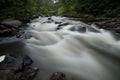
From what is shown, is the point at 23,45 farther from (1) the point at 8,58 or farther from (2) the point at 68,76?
(2) the point at 68,76

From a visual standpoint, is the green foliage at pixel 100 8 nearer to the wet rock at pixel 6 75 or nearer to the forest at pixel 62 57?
the forest at pixel 62 57

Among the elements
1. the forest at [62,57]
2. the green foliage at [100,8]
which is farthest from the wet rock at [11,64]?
Result: the green foliage at [100,8]

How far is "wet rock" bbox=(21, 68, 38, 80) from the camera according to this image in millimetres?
4508

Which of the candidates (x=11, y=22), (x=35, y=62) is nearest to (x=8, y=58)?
(x=35, y=62)

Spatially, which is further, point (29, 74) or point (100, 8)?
point (100, 8)

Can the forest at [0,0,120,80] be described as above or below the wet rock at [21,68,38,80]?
below

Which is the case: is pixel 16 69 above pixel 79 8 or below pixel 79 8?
above

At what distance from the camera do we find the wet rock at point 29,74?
14.8 ft

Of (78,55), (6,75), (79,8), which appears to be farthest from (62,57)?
(79,8)

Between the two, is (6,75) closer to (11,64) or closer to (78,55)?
(11,64)

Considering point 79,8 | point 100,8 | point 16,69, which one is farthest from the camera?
point 79,8

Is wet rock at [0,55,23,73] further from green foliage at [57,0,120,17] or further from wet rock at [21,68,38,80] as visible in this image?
green foliage at [57,0,120,17]

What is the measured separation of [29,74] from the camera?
15.2 feet

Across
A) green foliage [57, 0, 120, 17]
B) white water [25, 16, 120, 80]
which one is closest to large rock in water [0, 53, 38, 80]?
white water [25, 16, 120, 80]
